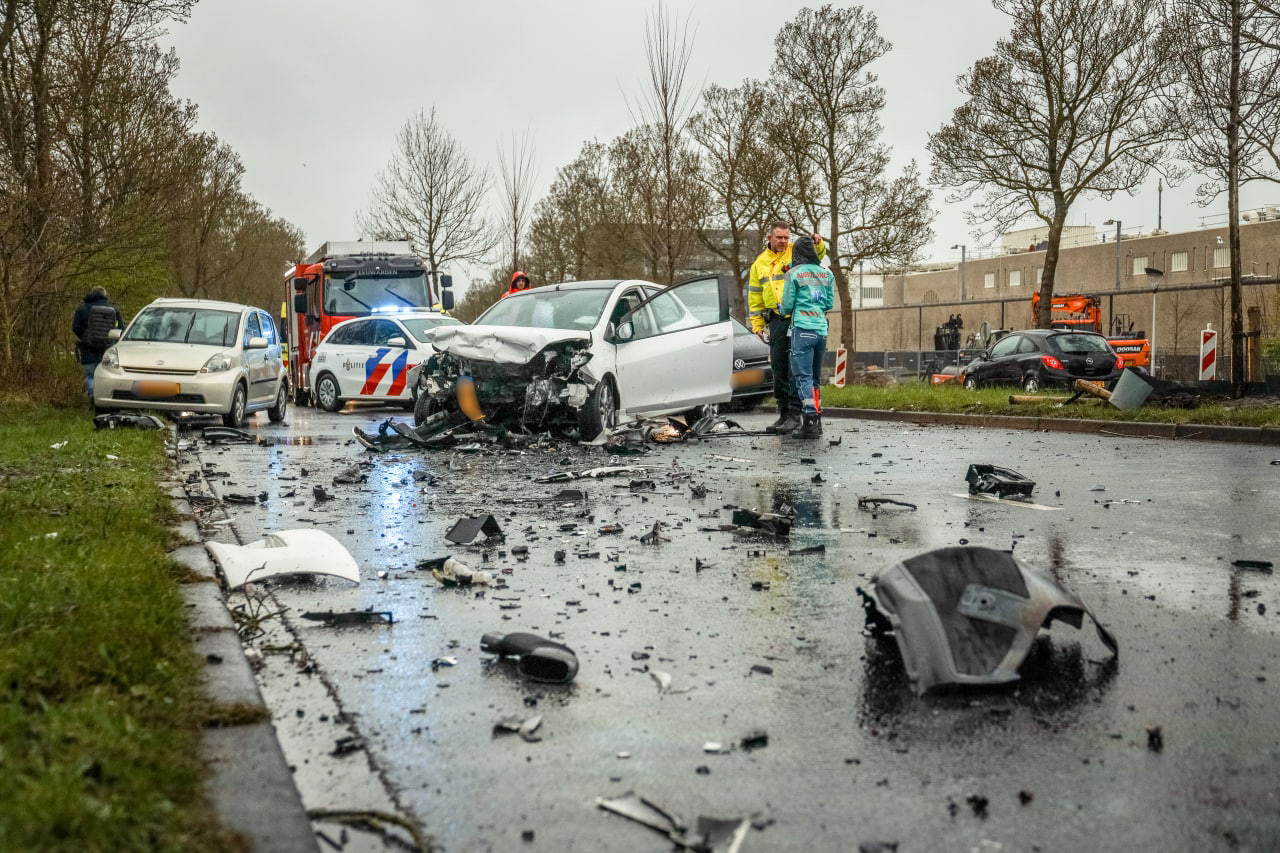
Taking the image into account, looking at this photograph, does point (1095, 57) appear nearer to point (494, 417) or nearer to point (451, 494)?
point (494, 417)

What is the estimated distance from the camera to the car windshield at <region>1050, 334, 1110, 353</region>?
23844mm

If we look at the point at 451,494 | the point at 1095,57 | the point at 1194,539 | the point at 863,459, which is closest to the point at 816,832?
the point at 1194,539

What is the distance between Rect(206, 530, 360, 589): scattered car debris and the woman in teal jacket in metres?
8.28

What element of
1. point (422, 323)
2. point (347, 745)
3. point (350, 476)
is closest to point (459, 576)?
point (347, 745)

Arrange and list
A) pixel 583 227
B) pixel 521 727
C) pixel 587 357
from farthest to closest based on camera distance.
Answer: pixel 583 227, pixel 587 357, pixel 521 727

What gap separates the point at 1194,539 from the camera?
6512mm

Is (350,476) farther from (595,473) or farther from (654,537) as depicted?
(654,537)

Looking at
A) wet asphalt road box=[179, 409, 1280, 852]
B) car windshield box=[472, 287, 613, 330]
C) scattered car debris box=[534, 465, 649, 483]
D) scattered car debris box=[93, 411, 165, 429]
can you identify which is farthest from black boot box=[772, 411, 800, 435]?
scattered car debris box=[93, 411, 165, 429]

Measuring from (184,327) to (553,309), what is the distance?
244 inches

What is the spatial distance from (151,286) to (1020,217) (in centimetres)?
2343

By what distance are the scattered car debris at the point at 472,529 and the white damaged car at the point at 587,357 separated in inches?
216

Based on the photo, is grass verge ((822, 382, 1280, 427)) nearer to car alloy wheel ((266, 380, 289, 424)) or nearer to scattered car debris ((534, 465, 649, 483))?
scattered car debris ((534, 465, 649, 483))

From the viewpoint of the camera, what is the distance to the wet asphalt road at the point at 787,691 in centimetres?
289

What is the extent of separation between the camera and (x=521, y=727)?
3518mm
